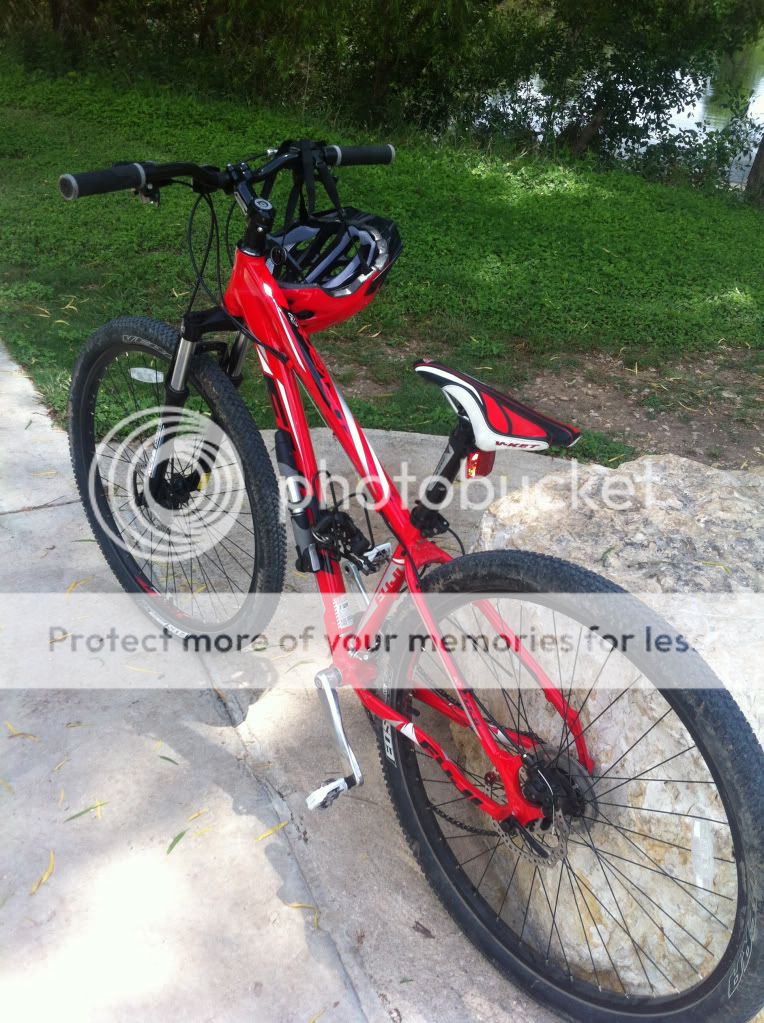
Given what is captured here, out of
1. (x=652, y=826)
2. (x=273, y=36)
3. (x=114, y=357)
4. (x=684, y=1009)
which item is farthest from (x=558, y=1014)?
(x=273, y=36)

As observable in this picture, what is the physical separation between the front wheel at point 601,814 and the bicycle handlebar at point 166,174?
1007 millimetres

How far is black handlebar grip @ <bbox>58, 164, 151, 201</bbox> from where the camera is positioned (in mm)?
1876

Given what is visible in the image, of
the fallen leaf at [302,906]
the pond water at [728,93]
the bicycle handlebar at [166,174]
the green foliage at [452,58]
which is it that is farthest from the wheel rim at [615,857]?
the pond water at [728,93]

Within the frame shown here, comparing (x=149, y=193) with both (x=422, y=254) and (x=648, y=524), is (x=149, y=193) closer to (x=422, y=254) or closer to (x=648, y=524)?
(x=648, y=524)

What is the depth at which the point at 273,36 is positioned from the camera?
29.1 ft

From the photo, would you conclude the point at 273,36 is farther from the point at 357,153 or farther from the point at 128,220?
the point at 357,153

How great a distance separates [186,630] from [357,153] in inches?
53.4

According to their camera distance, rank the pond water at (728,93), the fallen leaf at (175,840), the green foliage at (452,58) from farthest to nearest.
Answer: the pond water at (728,93)
the green foliage at (452,58)
the fallen leaf at (175,840)

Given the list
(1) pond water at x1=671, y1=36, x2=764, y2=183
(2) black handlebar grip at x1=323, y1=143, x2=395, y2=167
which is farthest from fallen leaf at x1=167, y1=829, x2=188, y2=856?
(1) pond water at x1=671, y1=36, x2=764, y2=183

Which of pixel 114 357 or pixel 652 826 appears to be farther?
pixel 114 357

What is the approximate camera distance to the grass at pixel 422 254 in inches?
185

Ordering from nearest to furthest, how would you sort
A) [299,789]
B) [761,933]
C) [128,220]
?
[761,933] < [299,789] < [128,220]

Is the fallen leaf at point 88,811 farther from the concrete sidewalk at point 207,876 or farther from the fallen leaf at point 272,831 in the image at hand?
the fallen leaf at point 272,831

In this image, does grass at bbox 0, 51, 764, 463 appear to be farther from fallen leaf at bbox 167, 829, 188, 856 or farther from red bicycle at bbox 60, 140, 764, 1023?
fallen leaf at bbox 167, 829, 188, 856
